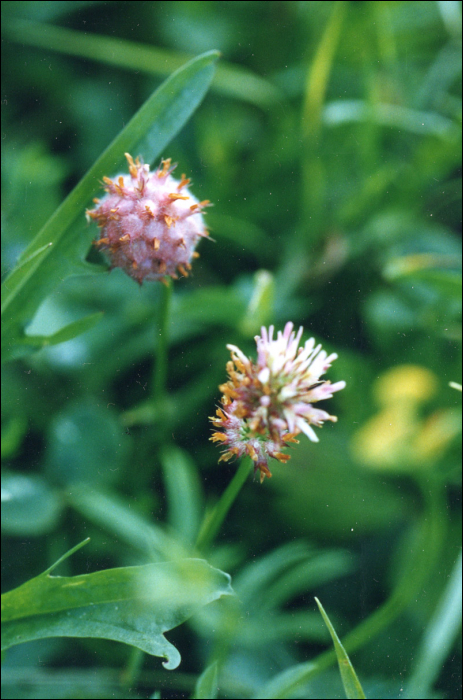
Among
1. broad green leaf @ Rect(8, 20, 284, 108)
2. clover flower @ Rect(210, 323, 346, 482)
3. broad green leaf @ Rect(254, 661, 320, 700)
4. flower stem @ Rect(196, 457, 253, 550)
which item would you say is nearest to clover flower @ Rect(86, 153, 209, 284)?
clover flower @ Rect(210, 323, 346, 482)

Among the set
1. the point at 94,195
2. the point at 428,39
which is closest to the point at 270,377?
the point at 94,195

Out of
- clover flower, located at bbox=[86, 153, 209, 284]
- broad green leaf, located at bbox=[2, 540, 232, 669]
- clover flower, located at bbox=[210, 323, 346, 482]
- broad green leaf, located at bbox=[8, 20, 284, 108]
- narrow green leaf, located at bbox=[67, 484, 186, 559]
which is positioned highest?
broad green leaf, located at bbox=[8, 20, 284, 108]

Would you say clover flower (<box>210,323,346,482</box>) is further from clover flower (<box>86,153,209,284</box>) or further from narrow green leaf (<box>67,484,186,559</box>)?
narrow green leaf (<box>67,484,186,559</box>)

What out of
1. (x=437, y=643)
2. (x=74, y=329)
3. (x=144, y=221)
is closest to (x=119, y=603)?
(x=74, y=329)

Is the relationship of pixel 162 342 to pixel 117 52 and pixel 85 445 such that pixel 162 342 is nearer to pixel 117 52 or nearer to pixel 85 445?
pixel 85 445

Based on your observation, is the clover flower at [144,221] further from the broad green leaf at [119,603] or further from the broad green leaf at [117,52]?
the broad green leaf at [117,52]

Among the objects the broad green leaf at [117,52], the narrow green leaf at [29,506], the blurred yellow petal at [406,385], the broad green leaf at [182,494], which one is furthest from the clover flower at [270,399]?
the broad green leaf at [117,52]
